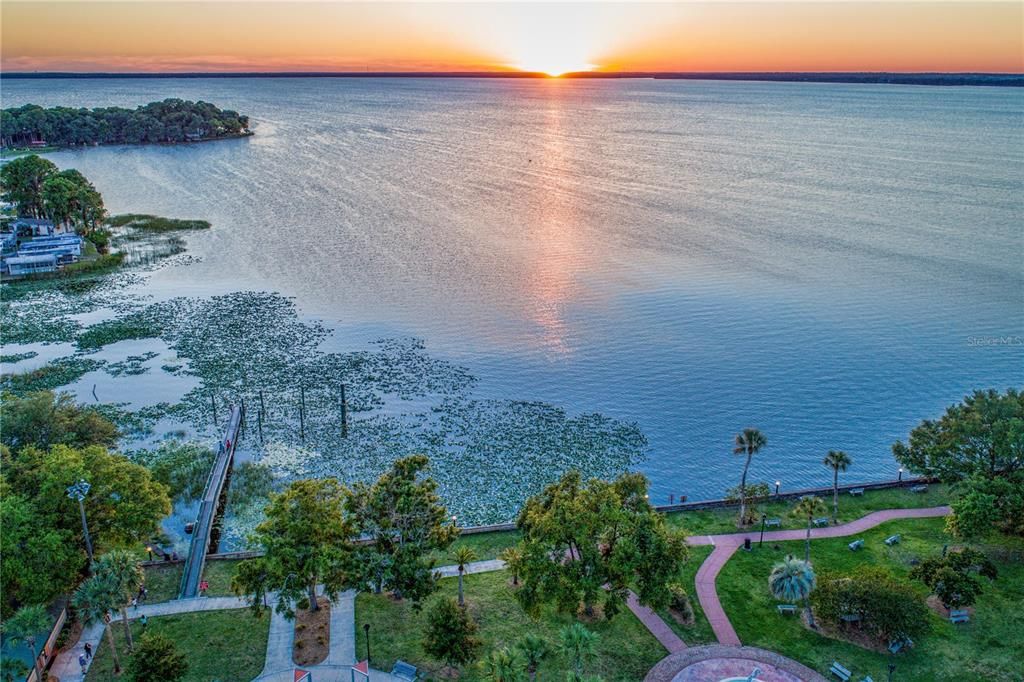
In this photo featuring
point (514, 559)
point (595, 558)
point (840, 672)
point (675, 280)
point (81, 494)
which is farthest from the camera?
point (675, 280)

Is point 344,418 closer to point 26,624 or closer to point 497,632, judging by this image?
point 497,632

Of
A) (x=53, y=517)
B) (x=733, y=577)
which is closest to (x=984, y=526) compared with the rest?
(x=733, y=577)

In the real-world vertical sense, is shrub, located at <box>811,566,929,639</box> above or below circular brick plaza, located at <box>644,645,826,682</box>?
above

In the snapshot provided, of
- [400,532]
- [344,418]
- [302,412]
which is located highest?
[400,532]

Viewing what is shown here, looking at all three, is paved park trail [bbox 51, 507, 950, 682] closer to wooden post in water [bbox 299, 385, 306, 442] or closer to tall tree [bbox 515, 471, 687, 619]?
tall tree [bbox 515, 471, 687, 619]

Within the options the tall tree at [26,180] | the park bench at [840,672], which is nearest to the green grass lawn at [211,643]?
the park bench at [840,672]

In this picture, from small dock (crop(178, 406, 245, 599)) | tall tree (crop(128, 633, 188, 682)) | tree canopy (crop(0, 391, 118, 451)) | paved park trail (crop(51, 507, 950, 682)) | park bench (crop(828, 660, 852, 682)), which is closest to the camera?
tall tree (crop(128, 633, 188, 682))

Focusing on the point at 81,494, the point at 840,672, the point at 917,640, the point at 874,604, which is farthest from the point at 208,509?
the point at 917,640

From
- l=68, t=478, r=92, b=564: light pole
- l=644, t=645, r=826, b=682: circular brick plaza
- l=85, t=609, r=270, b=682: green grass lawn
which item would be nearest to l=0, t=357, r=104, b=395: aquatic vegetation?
l=68, t=478, r=92, b=564: light pole
